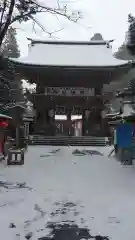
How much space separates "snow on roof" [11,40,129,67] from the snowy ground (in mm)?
18581

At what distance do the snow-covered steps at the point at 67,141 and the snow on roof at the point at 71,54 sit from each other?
7210 mm

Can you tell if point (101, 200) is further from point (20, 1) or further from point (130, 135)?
point (130, 135)

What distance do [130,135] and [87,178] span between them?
20.2 feet

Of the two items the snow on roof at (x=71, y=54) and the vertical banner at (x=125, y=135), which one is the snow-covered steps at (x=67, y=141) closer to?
the snow on roof at (x=71, y=54)

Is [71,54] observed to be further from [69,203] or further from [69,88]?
[69,203]

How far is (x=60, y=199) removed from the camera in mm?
9539

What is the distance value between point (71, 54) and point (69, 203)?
29.6 metres

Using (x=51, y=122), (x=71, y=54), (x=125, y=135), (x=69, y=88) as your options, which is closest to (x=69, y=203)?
(x=125, y=135)

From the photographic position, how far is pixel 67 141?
98.3 ft

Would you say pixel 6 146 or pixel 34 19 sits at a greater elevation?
pixel 34 19

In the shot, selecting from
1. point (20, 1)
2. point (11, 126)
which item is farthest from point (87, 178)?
point (11, 126)

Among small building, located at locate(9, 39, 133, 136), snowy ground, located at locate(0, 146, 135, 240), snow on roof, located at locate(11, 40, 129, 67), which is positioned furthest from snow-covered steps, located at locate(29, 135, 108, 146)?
snowy ground, located at locate(0, 146, 135, 240)

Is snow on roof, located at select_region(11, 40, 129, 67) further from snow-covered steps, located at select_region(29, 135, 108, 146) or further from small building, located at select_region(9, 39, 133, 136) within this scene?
snow-covered steps, located at select_region(29, 135, 108, 146)

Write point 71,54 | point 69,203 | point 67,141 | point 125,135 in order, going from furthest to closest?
1. point 71,54
2. point 67,141
3. point 125,135
4. point 69,203
